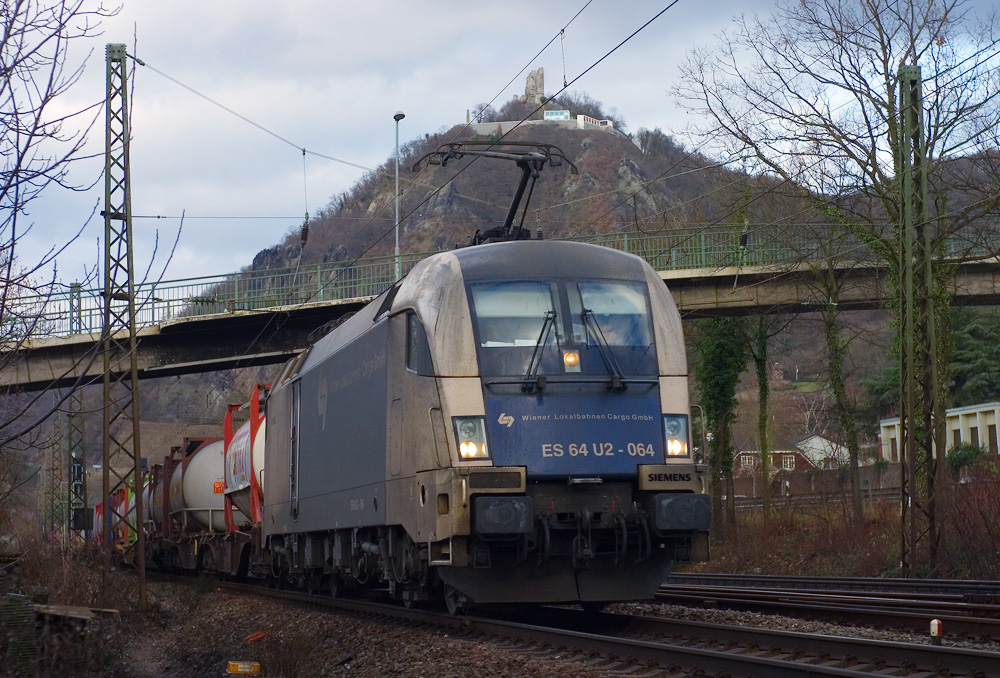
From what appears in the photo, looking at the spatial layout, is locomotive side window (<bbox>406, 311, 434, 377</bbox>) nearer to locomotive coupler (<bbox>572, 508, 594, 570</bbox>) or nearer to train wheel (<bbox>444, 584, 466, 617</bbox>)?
locomotive coupler (<bbox>572, 508, 594, 570</bbox>)

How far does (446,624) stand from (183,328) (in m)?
21.2

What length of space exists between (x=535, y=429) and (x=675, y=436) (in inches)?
59.0

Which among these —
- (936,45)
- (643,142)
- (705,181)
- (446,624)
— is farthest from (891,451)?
(643,142)

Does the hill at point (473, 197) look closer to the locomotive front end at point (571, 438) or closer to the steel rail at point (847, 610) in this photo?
the steel rail at point (847, 610)

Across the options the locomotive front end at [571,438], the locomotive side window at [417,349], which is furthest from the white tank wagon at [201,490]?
the locomotive front end at [571,438]

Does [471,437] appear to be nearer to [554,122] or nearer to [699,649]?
[699,649]

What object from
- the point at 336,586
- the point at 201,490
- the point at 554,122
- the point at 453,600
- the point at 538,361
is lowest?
the point at 336,586

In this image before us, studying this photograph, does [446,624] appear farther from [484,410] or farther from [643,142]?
[643,142]

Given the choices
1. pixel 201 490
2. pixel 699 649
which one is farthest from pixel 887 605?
pixel 201 490

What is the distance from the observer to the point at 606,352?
1098 cm

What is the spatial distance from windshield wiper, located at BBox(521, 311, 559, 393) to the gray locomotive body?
0.01m

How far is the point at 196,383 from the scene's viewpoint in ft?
429

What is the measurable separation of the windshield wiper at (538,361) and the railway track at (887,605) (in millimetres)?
3798

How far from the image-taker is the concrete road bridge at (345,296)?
1131 inches
